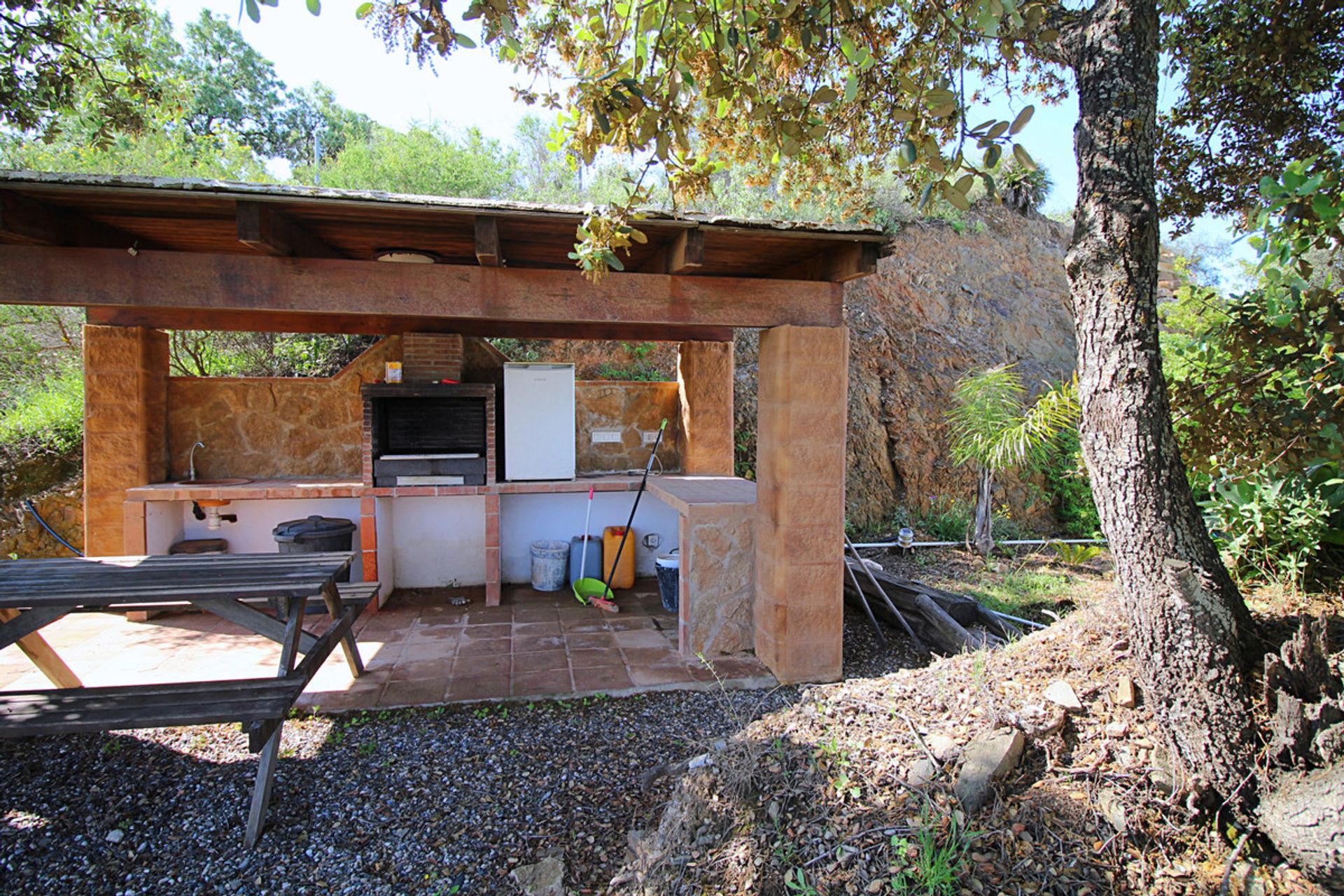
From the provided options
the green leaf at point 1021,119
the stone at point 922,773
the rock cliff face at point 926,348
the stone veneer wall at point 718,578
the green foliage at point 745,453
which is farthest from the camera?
the rock cliff face at point 926,348

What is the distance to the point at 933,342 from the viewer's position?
12562 mm

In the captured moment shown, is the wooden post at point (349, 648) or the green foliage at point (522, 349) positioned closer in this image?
the wooden post at point (349, 648)

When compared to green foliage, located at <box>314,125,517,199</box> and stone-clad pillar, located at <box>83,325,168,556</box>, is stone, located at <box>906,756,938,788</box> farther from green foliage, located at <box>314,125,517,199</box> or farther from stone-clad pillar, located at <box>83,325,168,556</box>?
green foliage, located at <box>314,125,517,199</box>

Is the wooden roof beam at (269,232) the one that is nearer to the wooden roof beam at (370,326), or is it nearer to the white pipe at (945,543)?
the wooden roof beam at (370,326)

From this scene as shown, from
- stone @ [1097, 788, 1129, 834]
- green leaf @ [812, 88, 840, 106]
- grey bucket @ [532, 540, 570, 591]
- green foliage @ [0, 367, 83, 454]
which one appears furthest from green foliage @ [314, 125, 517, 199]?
stone @ [1097, 788, 1129, 834]

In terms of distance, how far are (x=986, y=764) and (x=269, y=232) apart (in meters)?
4.12

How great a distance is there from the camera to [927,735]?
115 inches

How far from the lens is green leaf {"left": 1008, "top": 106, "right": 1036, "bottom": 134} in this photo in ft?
6.70

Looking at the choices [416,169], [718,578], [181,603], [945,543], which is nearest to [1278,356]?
[718,578]

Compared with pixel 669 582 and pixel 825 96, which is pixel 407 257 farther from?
pixel 669 582

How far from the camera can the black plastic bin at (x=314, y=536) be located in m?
6.15

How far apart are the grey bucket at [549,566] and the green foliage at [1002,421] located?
16.4 feet

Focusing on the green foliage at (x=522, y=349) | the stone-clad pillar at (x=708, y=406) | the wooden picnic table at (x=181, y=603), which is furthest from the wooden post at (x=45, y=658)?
the green foliage at (x=522, y=349)

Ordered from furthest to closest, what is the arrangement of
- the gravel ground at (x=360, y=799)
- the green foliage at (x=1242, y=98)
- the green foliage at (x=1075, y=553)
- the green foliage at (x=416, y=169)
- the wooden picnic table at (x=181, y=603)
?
the green foliage at (x=416, y=169), the green foliage at (x=1075, y=553), the green foliage at (x=1242, y=98), the wooden picnic table at (x=181, y=603), the gravel ground at (x=360, y=799)
